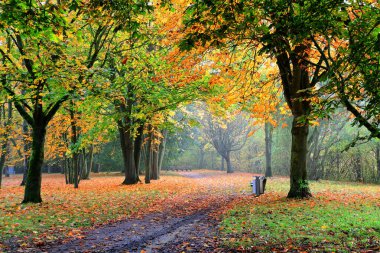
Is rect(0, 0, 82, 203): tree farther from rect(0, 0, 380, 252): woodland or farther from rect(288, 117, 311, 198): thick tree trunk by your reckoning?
rect(288, 117, 311, 198): thick tree trunk

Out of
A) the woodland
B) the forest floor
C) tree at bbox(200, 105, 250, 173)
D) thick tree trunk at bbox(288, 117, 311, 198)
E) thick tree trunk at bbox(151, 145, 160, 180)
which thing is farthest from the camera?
tree at bbox(200, 105, 250, 173)

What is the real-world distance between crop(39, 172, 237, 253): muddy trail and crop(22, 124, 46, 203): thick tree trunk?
5.17 meters

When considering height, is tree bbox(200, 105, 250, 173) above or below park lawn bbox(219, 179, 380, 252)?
above

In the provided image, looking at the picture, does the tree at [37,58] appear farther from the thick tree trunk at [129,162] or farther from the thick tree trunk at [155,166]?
the thick tree trunk at [155,166]

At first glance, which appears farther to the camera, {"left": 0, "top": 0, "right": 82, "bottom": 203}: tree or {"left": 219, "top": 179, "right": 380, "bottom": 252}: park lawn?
{"left": 219, "top": 179, "right": 380, "bottom": 252}: park lawn

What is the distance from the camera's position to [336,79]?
5.27 meters

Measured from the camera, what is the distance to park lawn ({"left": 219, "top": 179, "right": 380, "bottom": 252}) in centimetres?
646

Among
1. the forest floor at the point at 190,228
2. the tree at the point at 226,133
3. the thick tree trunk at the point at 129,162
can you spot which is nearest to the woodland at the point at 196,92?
the forest floor at the point at 190,228

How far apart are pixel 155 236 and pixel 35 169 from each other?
750cm

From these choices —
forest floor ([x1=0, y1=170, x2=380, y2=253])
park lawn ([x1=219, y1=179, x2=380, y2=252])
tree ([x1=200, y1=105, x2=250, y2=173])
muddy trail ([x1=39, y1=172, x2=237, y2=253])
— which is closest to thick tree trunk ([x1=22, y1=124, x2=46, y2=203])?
forest floor ([x1=0, y1=170, x2=380, y2=253])

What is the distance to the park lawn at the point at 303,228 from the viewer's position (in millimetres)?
6457

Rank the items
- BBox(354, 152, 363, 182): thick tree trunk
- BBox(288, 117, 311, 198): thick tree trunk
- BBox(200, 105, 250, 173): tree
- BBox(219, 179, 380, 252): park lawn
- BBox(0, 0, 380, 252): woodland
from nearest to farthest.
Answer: BBox(0, 0, 380, 252): woodland → BBox(219, 179, 380, 252): park lawn → BBox(288, 117, 311, 198): thick tree trunk → BBox(354, 152, 363, 182): thick tree trunk → BBox(200, 105, 250, 173): tree

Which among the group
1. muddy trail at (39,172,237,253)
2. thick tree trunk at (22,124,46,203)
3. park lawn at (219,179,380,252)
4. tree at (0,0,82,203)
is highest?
tree at (0,0,82,203)

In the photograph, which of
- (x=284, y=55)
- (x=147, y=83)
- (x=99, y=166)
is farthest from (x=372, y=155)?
(x=99, y=166)
